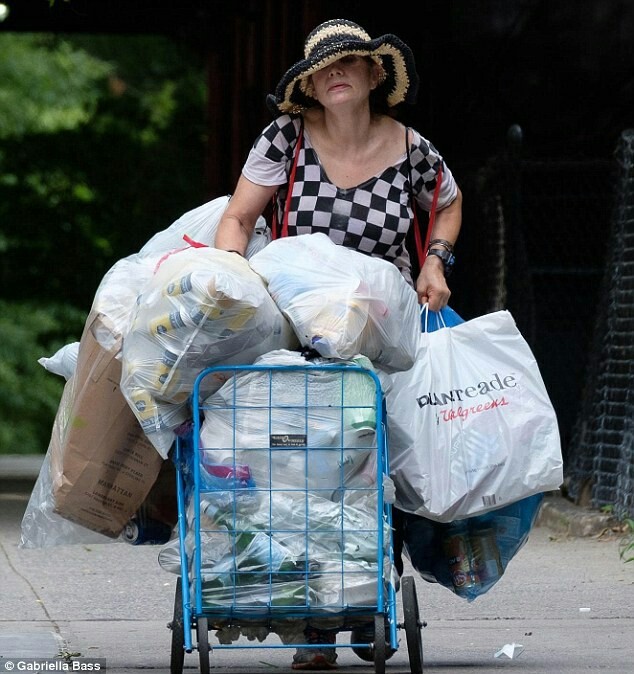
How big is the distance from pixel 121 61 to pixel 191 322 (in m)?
25.3

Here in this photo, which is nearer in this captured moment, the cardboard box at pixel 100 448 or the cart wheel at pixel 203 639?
the cart wheel at pixel 203 639

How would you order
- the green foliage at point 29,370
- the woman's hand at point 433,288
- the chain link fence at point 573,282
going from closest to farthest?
1. the woman's hand at point 433,288
2. the chain link fence at point 573,282
3. the green foliage at point 29,370

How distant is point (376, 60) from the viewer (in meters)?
4.62

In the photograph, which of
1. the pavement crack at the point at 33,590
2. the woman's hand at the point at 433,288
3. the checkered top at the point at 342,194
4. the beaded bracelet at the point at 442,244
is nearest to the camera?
the checkered top at the point at 342,194

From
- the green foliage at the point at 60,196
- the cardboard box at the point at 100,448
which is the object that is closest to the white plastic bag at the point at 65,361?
the cardboard box at the point at 100,448

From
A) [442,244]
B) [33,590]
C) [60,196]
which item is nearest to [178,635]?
[442,244]

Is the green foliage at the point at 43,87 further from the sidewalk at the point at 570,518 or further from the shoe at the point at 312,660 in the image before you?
the shoe at the point at 312,660

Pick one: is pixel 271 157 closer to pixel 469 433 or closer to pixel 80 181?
pixel 469 433

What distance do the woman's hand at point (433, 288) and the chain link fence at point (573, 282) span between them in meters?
3.31

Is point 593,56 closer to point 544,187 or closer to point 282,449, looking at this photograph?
point 544,187

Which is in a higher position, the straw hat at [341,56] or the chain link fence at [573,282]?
the straw hat at [341,56]

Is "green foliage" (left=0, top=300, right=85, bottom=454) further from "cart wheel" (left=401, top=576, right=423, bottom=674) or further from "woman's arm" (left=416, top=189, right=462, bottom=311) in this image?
"cart wheel" (left=401, top=576, right=423, bottom=674)

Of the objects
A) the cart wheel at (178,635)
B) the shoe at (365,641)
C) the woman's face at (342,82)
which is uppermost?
the woman's face at (342,82)

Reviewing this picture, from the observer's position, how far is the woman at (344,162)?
4551 mm
